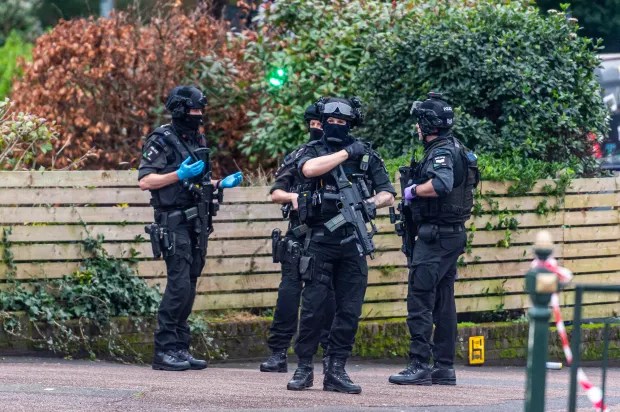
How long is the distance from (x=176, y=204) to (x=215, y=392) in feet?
5.83

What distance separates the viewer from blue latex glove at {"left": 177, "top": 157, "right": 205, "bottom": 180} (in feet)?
30.9

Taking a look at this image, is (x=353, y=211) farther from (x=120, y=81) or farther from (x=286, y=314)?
(x=120, y=81)

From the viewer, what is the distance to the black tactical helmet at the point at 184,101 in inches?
379

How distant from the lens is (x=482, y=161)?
11.7m

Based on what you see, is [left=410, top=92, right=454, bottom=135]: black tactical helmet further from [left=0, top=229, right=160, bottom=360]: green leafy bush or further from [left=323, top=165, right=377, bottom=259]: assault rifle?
[left=0, top=229, right=160, bottom=360]: green leafy bush

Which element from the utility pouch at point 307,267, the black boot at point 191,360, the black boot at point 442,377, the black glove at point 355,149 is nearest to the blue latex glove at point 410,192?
the black glove at point 355,149

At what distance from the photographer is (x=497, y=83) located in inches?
489

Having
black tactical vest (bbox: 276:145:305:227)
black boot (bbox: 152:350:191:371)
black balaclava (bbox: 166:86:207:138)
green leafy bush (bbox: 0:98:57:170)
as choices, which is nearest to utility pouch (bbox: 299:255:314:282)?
black tactical vest (bbox: 276:145:305:227)

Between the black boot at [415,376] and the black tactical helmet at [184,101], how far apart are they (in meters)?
2.43

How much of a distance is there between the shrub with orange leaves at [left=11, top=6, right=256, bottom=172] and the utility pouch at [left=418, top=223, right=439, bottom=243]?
535cm

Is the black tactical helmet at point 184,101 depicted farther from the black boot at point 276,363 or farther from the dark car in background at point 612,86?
the dark car in background at point 612,86

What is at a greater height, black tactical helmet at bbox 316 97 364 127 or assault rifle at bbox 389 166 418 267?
black tactical helmet at bbox 316 97 364 127

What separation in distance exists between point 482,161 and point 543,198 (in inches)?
27.4

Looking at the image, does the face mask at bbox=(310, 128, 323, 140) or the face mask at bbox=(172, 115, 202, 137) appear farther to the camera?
the face mask at bbox=(172, 115, 202, 137)
